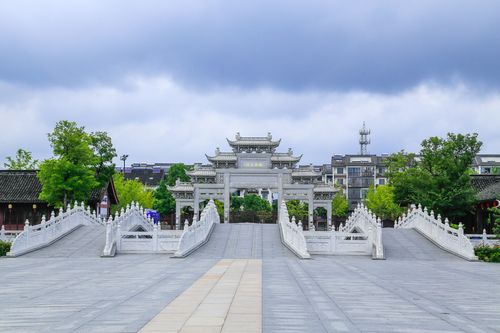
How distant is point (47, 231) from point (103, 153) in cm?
2020

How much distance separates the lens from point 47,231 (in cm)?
2831

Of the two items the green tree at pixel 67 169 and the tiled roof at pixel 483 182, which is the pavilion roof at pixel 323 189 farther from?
the green tree at pixel 67 169

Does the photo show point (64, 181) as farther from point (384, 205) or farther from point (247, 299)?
point (384, 205)

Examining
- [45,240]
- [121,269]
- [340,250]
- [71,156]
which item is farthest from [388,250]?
[71,156]

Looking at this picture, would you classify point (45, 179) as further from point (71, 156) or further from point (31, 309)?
point (31, 309)

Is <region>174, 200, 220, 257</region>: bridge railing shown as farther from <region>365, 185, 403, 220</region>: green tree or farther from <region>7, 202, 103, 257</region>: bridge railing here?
<region>365, 185, 403, 220</region>: green tree

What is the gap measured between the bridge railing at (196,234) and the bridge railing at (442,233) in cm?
1156

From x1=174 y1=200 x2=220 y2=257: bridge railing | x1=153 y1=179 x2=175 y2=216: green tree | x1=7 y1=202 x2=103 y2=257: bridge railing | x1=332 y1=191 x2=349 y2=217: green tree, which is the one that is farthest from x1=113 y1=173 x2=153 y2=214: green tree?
x1=174 y1=200 x2=220 y2=257: bridge railing

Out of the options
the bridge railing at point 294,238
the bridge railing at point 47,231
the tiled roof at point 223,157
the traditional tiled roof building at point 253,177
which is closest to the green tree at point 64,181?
the bridge railing at point 47,231

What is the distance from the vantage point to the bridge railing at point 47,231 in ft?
84.5

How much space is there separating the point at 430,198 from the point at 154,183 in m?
77.5

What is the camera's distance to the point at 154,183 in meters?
108

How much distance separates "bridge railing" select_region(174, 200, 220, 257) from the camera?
24453 millimetres

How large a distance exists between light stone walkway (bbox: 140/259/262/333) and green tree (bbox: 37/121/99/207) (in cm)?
2860
